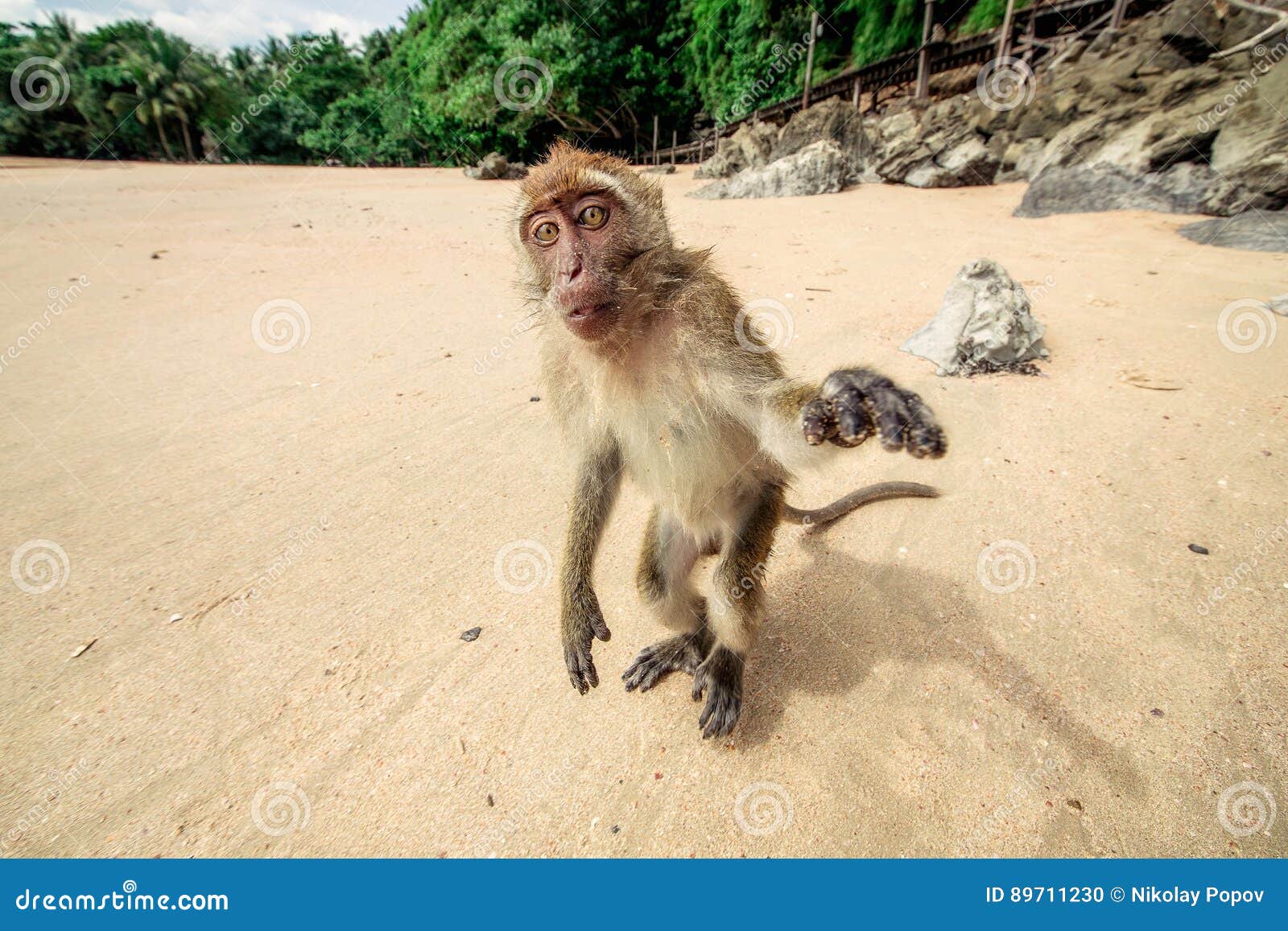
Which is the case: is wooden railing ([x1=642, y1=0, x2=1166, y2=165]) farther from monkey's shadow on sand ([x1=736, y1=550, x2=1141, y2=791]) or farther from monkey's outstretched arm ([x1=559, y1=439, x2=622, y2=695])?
monkey's outstretched arm ([x1=559, y1=439, x2=622, y2=695])

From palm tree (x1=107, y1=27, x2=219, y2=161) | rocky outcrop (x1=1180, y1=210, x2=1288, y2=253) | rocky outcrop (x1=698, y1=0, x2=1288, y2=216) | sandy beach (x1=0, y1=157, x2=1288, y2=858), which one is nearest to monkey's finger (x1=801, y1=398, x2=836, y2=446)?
sandy beach (x1=0, y1=157, x2=1288, y2=858)

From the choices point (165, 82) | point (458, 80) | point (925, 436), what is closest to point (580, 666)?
point (925, 436)

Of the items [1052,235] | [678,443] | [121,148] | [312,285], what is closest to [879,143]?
[1052,235]

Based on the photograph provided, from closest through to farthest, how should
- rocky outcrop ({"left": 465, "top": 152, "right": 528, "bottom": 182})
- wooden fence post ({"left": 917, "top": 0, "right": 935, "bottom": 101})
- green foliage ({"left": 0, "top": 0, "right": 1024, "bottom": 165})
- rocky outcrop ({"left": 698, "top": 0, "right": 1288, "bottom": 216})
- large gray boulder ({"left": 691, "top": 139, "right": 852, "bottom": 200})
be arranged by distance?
rocky outcrop ({"left": 698, "top": 0, "right": 1288, "bottom": 216})
large gray boulder ({"left": 691, "top": 139, "right": 852, "bottom": 200})
wooden fence post ({"left": 917, "top": 0, "right": 935, "bottom": 101})
green foliage ({"left": 0, "top": 0, "right": 1024, "bottom": 165})
rocky outcrop ({"left": 465, "top": 152, "right": 528, "bottom": 182})

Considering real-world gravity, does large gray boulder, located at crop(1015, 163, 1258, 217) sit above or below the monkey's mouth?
below

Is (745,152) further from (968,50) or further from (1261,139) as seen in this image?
(1261,139)

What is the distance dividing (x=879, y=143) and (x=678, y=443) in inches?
713

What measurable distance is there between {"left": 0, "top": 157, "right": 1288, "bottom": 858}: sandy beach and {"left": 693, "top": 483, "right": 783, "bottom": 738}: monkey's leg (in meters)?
0.13

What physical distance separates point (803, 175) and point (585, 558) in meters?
15.5

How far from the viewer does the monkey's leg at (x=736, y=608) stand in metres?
2.60

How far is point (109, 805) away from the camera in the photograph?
2.33m

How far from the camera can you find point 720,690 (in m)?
2.80

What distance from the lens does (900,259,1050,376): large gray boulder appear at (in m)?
5.09

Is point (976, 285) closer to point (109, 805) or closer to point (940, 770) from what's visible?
point (940, 770)
